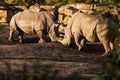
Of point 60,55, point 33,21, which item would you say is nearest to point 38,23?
point 33,21

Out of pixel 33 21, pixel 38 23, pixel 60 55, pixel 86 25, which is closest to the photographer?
pixel 60 55

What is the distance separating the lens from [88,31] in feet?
40.7

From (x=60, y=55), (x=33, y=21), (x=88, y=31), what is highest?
(x=33, y=21)

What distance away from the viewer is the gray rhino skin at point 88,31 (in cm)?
1198

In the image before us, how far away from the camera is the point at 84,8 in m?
18.1

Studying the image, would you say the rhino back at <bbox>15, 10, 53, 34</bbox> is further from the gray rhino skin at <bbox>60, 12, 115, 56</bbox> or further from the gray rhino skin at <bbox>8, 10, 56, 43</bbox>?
the gray rhino skin at <bbox>60, 12, 115, 56</bbox>

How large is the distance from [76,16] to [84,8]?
489cm

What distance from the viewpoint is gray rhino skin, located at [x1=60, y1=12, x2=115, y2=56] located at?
1198cm

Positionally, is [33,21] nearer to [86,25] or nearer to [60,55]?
[60,55]

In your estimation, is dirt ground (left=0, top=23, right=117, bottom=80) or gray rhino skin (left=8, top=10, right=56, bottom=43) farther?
gray rhino skin (left=8, top=10, right=56, bottom=43)

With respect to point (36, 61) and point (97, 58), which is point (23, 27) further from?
point (36, 61)

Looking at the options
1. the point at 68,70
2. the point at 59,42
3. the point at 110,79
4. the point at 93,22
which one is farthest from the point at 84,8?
the point at 110,79

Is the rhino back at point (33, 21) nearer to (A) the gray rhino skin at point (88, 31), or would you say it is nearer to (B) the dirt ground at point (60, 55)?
(B) the dirt ground at point (60, 55)

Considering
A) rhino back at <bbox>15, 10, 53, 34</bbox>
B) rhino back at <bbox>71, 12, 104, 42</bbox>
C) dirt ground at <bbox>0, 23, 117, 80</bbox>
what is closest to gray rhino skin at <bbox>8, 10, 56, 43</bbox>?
rhino back at <bbox>15, 10, 53, 34</bbox>
